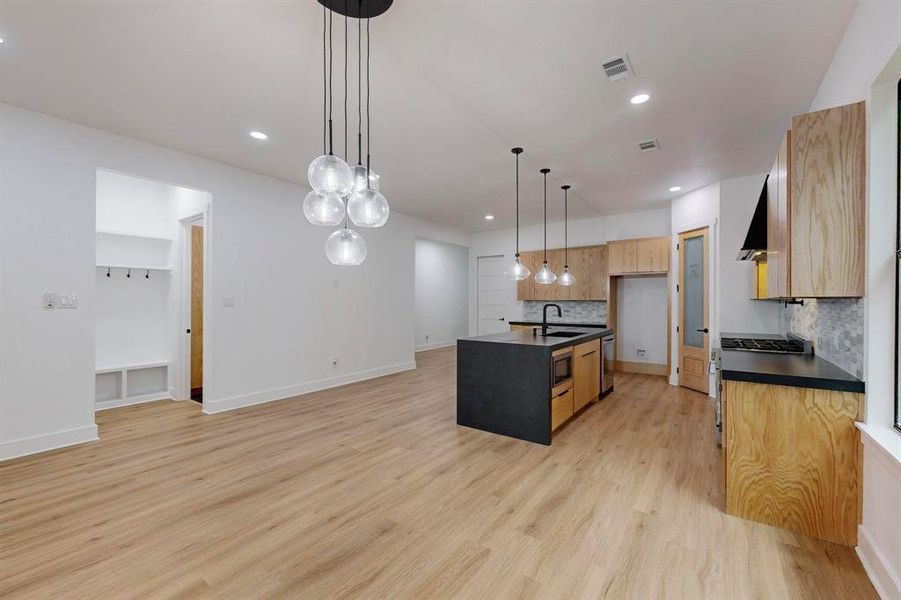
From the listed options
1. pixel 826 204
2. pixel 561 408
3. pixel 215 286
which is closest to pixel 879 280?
pixel 826 204

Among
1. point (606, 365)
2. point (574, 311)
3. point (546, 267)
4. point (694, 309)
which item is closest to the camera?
point (546, 267)

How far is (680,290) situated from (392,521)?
5340 mm

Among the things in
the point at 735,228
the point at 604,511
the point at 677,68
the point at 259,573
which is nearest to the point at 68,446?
the point at 259,573

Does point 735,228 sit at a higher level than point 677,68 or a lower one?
lower

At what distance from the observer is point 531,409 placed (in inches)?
137

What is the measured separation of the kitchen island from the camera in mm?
3434

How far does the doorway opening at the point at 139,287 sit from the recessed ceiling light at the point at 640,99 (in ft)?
15.5

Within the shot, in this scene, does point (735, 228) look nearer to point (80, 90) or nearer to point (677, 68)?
point (677, 68)

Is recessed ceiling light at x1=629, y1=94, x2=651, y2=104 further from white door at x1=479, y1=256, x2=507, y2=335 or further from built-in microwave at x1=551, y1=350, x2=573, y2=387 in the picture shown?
white door at x1=479, y1=256, x2=507, y2=335

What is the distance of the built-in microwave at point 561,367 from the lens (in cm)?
355

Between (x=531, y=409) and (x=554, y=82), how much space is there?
271cm

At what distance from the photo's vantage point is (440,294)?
10.1m

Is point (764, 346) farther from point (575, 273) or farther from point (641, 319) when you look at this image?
Answer: point (575, 273)

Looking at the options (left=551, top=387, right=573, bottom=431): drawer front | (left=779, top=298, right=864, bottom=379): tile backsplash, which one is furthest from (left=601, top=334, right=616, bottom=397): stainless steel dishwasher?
(left=779, top=298, right=864, bottom=379): tile backsplash
